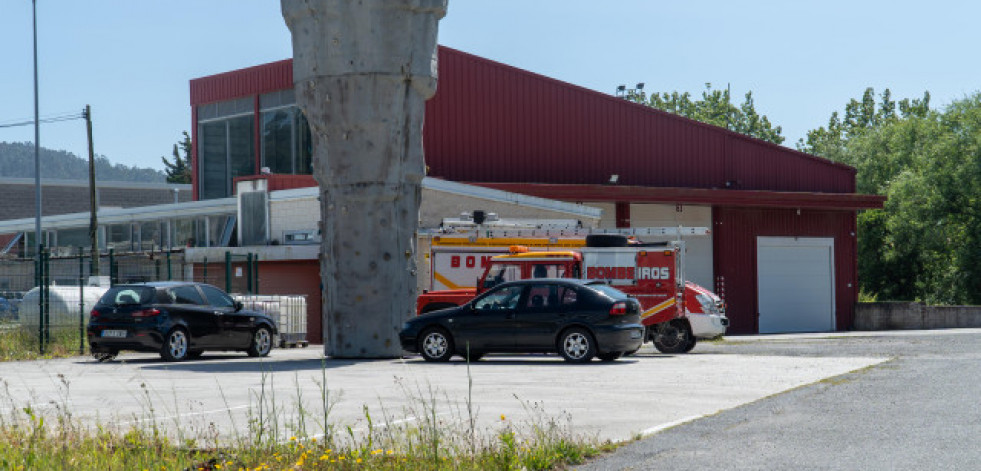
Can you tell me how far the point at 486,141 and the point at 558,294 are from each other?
19.4 meters

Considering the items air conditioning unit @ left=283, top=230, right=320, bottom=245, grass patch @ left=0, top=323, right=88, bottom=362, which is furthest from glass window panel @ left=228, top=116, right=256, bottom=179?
grass patch @ left=0, top=323, right=88, bottom=362

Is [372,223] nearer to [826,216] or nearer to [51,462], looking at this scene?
[51,462]

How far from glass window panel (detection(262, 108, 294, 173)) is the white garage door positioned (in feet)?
52.8

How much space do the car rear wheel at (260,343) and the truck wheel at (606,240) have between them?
646 cm

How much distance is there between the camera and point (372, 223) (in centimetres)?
2139

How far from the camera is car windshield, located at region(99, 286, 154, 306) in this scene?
21797mm

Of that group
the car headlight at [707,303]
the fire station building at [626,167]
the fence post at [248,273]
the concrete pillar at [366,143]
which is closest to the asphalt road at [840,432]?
the car headlight at [707,303]

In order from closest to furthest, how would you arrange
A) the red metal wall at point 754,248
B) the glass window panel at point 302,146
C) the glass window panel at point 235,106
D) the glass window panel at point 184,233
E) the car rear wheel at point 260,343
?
the car rear wheel at point 260,343 → the glass window panel at point 184,233 → the glass window panel at point 302,146 → the red metal wall at point 754,248 → the glass window panel at point 235,106

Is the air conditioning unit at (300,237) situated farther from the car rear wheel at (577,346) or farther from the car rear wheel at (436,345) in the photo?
the car rear wheel at (577,346)

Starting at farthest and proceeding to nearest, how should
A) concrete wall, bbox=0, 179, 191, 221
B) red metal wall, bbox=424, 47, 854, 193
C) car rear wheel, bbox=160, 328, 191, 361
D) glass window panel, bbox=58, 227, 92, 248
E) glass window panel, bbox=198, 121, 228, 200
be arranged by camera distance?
concrete wall, bbox=0, 179, 191, 221 → glass window panel, bbox=58, 227, 92, 248 → glass window panel, bbox=198, 121, 228, 200 → red metal wall, bbox=424, 47, 854, 193 → car rear wheel, bbox=160, 328, 191, 361

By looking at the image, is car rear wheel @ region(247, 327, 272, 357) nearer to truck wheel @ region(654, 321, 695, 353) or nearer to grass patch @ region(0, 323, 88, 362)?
grass patch @ region(0, 323, 88, 362)

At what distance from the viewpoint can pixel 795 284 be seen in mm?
43188

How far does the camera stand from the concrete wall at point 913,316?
140 ft

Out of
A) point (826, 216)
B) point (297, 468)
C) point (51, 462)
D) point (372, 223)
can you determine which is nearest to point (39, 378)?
point (372, 223)
